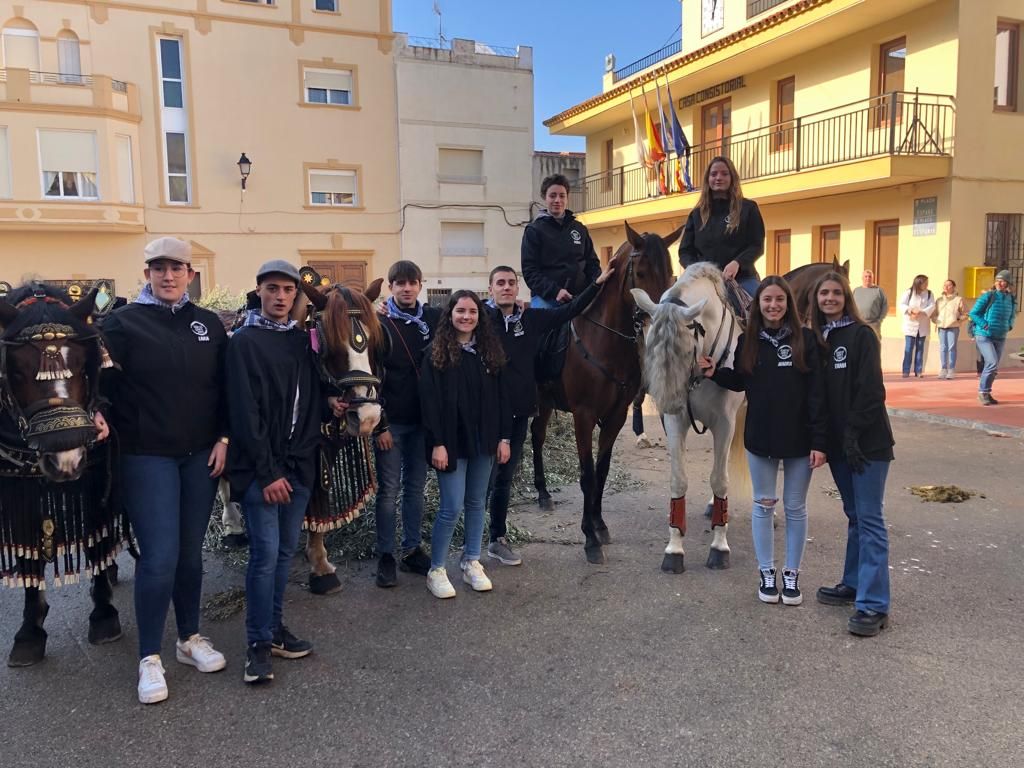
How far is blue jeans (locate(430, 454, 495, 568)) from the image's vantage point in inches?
170

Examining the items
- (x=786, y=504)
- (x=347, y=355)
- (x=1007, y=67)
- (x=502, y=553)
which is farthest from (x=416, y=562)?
(x=1007, y=67)

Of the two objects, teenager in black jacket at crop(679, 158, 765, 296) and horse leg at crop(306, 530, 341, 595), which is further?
teenager in black jacket at crop(679, 158, 765, 296)

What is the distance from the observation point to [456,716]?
3164 millimetres

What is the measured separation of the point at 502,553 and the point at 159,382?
8.47 ft

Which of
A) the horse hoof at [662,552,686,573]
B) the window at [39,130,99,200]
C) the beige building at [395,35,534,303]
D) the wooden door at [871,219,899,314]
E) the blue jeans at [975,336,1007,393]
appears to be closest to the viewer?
the horse hoof at [662,552,686,573]

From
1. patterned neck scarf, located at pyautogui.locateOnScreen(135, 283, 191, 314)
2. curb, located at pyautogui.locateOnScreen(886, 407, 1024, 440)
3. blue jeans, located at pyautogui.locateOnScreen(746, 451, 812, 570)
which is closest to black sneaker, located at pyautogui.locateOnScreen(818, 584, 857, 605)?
blue jeans, located at pyautogui.locateOnScreen(746, 451, 812, 570)

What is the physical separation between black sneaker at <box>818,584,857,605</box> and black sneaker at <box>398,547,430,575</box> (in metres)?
2.39

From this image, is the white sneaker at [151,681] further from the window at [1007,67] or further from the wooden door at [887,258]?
the window at [1007,67]

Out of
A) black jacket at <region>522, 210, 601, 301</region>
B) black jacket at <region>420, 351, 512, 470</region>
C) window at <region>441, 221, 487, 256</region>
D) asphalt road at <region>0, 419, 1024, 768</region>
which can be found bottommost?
asphalt road at <region>0, 419, 1024, 768</region>

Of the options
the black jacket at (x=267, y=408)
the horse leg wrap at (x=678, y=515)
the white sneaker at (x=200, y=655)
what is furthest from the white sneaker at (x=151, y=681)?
the horse leg wrap at (x=678, y=515)

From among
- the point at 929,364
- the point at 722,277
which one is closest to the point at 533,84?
the point at 929,364

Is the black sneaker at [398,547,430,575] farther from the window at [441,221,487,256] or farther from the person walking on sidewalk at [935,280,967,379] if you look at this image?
the window at [441,221,487,256]

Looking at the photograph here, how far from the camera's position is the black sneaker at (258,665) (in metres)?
3.43

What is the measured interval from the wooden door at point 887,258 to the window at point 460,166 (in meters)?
15.3
